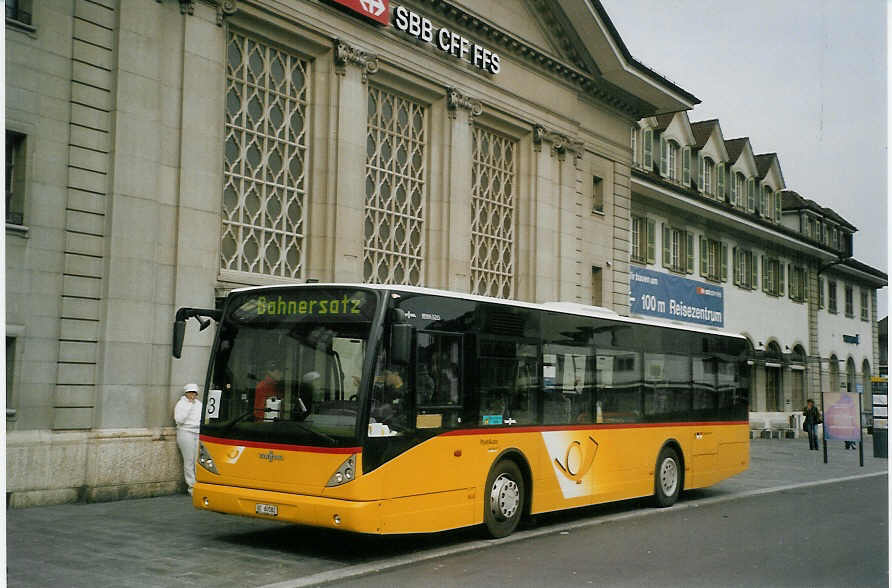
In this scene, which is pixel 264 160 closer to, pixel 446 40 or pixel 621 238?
pixel 446 40

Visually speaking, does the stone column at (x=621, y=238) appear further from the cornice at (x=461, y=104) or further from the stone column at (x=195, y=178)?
the stone column at (x=195, y=178)

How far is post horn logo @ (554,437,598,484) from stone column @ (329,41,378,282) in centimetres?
729

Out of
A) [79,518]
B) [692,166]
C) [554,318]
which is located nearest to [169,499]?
[79,518]

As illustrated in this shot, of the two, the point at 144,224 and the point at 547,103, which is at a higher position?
the point at 547,103

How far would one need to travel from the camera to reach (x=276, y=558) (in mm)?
10758

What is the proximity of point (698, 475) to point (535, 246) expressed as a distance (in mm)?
9814

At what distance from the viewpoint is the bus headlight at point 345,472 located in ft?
34.2

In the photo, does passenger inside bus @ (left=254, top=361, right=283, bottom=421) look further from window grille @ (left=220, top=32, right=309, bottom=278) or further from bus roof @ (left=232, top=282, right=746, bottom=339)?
window grille @ (left=220, top=32, right=309, bottom=278)

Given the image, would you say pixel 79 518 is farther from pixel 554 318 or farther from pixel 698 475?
pixel 698 475

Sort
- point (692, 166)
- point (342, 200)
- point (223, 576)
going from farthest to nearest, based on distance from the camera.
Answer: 1. point (692, 166)
2. point (342, 200)
3. point (223, 576)

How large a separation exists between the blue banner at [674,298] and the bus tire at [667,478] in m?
15.3

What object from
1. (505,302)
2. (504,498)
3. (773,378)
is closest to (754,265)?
(773,378)

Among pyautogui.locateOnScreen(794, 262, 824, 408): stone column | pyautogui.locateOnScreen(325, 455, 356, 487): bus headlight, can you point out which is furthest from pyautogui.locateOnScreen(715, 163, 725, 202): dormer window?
pyautogui.locateOnScreen(325, 455, 356, 487): bus headlight

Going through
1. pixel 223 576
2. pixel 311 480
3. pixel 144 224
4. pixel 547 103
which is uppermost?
pixel 547 103
